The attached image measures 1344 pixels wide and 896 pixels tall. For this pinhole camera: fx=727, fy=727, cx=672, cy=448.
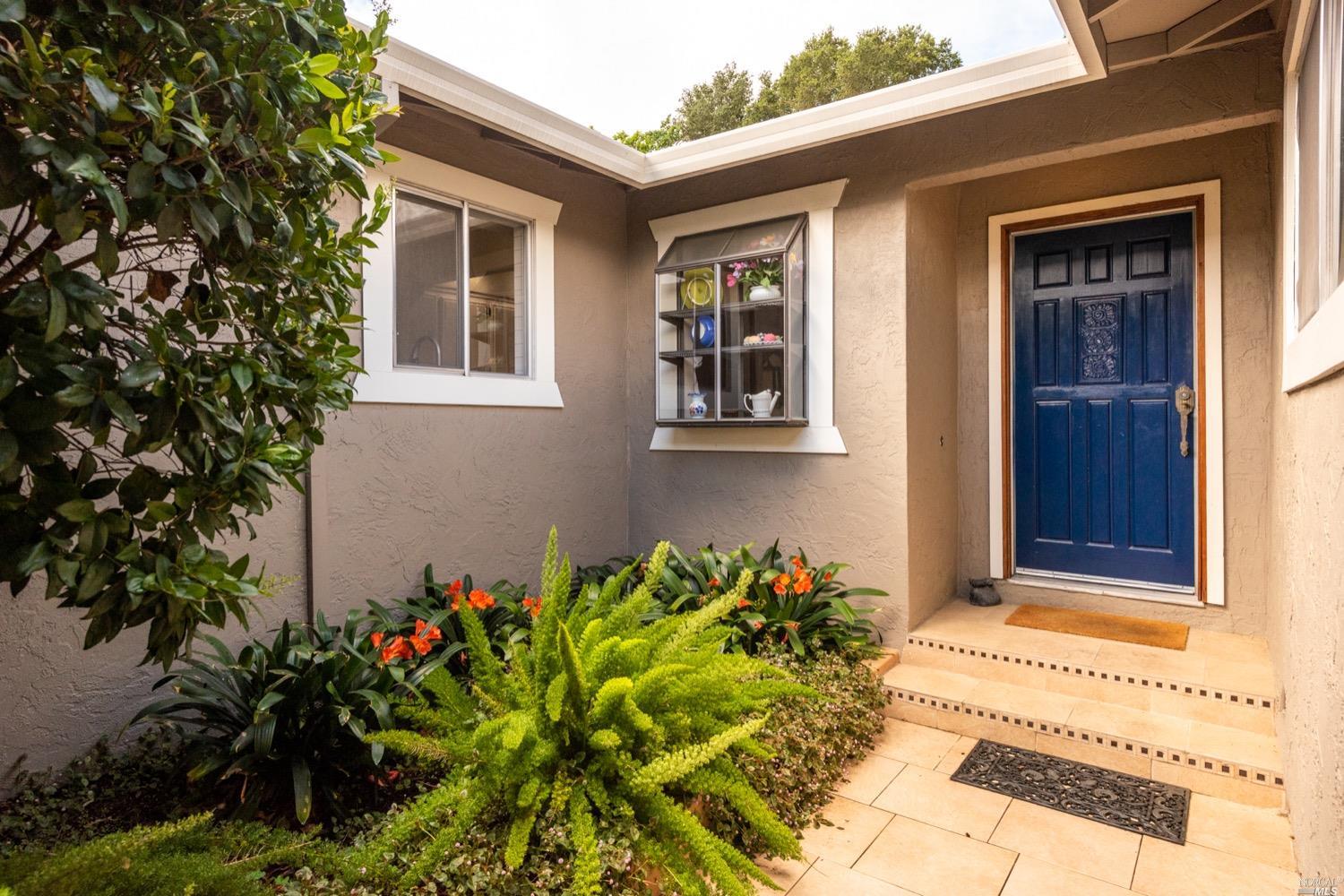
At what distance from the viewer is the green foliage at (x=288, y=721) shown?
208 centimetres

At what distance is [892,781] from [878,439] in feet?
5.38

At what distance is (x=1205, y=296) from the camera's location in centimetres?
369

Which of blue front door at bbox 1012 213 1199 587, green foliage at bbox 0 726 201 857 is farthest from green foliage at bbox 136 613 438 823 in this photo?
blue front door at bbox 1012 213 1199 587

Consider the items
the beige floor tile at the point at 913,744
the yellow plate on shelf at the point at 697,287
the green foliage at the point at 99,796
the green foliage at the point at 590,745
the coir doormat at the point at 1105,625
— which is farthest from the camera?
the yellow plate on shelf at the point at 697,287

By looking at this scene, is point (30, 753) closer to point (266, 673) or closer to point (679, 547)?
point (266, 673)

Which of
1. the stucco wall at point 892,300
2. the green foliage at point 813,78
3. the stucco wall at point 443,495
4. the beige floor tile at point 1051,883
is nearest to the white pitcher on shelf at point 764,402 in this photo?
the stucco wall at point 892,300

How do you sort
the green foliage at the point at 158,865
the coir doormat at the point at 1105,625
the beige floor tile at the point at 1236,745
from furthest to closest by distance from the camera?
the coir doormat at the point at 1105,625, the beige floor tile at the point at 1236,745, the green foliage at the point at 158,865

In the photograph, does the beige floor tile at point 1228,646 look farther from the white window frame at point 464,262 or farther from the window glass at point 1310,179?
the white window frame at point 464,262

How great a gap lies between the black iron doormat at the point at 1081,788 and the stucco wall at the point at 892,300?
87 centimetres

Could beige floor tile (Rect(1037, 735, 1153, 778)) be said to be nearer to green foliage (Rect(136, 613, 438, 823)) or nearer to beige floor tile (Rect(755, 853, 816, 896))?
beige floor tile (Rect(755, 853, 816, 896))

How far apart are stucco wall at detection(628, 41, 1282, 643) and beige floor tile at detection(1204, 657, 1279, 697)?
1.25m

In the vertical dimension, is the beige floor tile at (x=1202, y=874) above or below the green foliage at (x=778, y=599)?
below

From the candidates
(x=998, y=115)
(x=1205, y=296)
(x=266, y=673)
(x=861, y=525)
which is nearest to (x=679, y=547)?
(x=861, y=525)

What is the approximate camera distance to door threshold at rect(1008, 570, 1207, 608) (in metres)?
3.81
